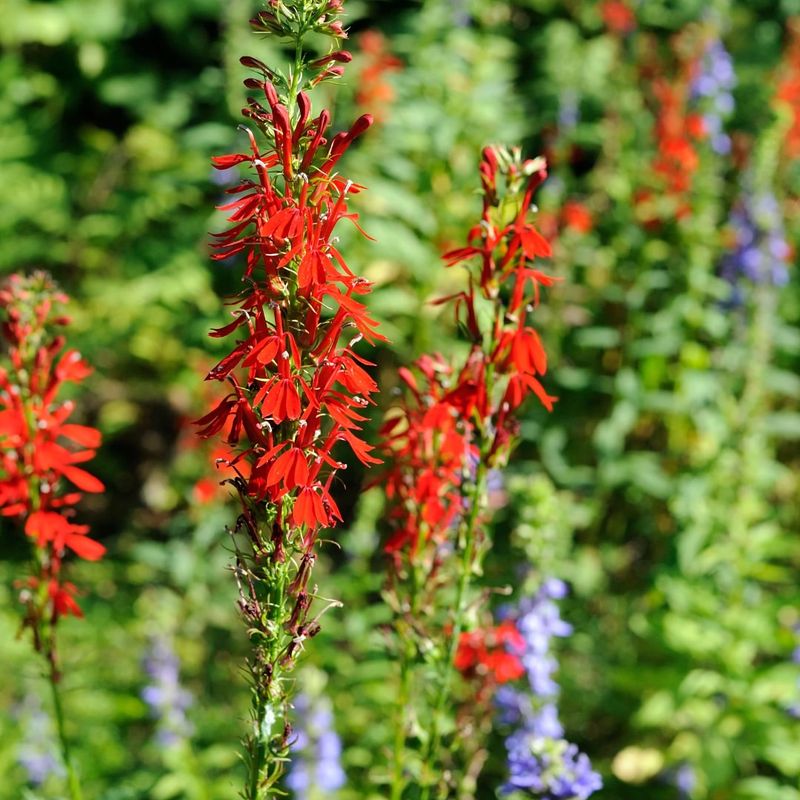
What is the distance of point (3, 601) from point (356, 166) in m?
2.38

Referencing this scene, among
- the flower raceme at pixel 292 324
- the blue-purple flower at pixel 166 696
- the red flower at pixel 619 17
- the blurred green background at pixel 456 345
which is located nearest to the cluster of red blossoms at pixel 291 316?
the flower raceme at pixel 292 324

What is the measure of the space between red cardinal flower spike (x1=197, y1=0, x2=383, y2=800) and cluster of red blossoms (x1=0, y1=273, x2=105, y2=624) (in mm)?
475

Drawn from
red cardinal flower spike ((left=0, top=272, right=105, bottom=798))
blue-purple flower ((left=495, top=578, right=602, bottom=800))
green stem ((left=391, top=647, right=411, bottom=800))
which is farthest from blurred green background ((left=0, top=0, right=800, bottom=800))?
red cardinal flower spike ((left=0, top=272, right=105, bottom=798))

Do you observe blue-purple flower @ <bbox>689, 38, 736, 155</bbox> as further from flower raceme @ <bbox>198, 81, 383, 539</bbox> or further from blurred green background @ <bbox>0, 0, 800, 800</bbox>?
flower raceme @ <bbox>198, 81, 383, 539</bbox>

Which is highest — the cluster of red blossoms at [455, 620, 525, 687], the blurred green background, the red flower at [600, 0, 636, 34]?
the red flower at [600, 0, 636, 34]

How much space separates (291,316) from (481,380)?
42cm

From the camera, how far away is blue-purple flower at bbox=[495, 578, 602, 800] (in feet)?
6.47

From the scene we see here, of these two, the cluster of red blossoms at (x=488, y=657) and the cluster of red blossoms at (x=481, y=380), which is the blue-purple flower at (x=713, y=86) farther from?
the cluster of red blossoms at (x=481, y=380)

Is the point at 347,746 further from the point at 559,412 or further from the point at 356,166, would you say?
the point at 356,166

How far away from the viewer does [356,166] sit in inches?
169

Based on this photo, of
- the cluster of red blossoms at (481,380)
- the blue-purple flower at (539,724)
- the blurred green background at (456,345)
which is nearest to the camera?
the cluster of red blossoms at (481,380)

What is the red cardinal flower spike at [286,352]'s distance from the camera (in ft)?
4.37

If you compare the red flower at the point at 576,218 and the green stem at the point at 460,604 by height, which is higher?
the red flower at the point at 576,218

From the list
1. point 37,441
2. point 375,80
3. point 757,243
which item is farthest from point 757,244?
point 37,441
